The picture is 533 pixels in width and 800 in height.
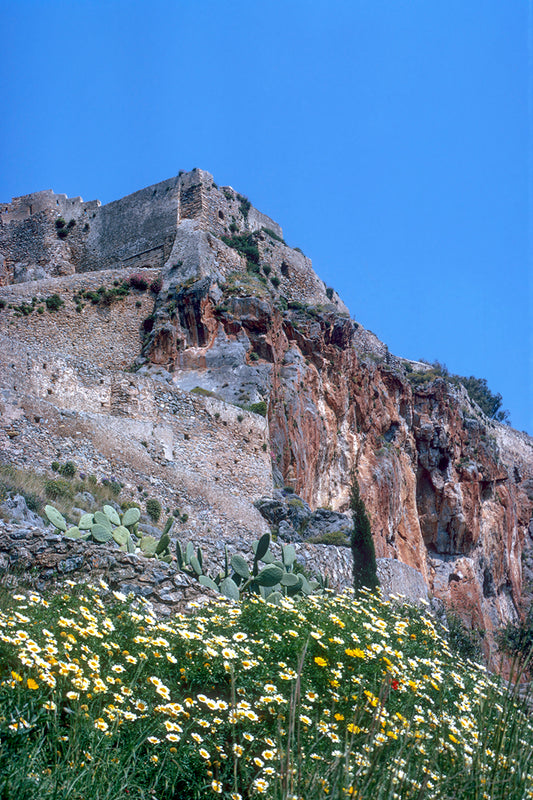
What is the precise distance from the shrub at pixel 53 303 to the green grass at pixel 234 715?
20530 mm

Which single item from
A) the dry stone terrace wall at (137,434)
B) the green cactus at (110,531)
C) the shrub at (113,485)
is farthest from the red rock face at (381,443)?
the green cactus at (110,531)

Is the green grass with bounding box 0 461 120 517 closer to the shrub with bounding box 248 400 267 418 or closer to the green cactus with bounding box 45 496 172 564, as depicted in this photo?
the green cactus with bounding box 45 496 172 564

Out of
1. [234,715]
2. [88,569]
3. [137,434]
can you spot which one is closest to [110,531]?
[88,569]

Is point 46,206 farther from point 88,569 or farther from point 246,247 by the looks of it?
point 88,569

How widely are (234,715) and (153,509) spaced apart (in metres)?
10.6

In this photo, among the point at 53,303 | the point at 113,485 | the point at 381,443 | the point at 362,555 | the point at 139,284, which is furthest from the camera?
the point at 381,443

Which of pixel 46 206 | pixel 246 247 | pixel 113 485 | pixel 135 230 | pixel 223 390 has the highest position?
pixel 46 206

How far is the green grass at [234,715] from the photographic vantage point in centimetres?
331

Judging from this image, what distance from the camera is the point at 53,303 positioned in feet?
81.0

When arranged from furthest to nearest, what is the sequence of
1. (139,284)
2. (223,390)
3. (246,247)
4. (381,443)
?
(381,443)
(246,247)
(139,284)
(223,390)

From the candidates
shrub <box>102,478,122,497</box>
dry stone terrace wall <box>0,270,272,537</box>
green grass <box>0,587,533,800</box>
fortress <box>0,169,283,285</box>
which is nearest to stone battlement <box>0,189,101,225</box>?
fortress <box>0,169,283,285</box>

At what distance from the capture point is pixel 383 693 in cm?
301

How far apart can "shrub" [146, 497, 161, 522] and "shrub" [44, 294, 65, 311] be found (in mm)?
12940

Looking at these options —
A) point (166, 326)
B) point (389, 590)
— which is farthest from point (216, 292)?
point (389, 590)
